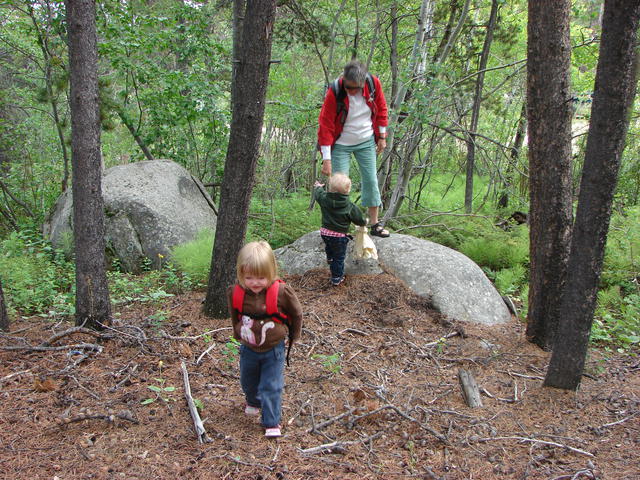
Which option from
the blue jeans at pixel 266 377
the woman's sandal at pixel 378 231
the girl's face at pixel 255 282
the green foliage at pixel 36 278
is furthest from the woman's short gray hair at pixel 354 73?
the green foliage at pixel 36 278

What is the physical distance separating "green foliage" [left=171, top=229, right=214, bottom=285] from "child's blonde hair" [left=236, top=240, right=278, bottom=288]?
365cm

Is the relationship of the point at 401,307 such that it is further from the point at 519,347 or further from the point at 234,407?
the point at 234,407

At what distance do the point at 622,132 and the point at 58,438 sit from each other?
4532 mm

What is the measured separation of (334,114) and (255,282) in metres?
3.40

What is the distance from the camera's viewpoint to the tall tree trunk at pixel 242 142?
4457 millimetres

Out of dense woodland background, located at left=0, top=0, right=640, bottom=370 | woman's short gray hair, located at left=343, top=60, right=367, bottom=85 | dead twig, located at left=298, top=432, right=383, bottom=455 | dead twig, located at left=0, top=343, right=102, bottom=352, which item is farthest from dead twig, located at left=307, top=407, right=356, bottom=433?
woman's short gray hair, located at left=343, top=60, right=367, bottom=85

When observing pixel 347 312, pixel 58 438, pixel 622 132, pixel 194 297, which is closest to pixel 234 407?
pixel 58 438

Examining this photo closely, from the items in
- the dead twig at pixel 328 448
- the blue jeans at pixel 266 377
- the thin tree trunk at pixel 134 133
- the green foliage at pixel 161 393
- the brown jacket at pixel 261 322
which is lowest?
the dead twig at pixel 328 448

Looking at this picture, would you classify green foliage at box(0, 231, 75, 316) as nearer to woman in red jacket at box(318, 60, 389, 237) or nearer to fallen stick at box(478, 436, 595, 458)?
woman in red jacket at box(318, 60, 389, 237)

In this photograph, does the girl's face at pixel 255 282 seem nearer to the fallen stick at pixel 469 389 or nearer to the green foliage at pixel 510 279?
the fallen stick at pixel 469 389

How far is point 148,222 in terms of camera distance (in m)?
7.55

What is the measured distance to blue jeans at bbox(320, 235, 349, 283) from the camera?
18.4 feet

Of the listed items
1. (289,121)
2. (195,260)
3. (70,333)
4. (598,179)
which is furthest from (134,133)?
(598,179)

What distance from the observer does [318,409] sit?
11.5 ft
